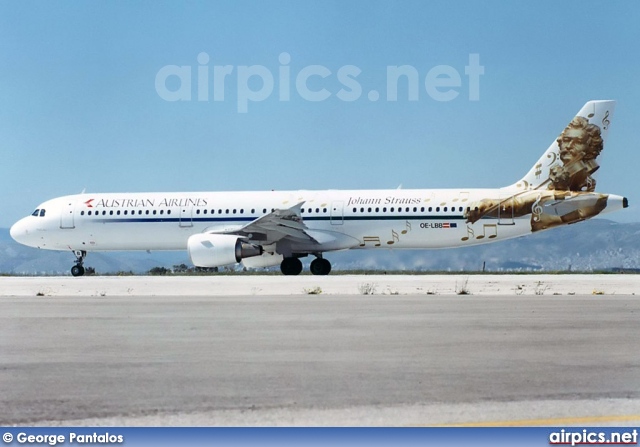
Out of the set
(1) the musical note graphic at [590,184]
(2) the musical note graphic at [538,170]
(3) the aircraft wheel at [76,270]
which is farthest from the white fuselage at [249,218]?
(1) the musical note graphic at [590,184]

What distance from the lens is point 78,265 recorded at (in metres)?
37.8

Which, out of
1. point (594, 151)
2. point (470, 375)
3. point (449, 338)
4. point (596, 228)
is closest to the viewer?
point (470, 375)

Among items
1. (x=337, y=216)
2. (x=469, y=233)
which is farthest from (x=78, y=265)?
(x=469, y=233)

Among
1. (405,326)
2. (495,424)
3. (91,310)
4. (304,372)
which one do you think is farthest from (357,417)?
(91,310)

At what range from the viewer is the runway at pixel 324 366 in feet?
22.8

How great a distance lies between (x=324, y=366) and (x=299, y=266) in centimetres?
2565

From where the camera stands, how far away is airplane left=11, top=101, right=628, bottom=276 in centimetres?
3203

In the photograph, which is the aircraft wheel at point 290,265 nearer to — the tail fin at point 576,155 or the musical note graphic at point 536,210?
the tail fin at point 576,155

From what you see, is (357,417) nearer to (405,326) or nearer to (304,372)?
(304,372)

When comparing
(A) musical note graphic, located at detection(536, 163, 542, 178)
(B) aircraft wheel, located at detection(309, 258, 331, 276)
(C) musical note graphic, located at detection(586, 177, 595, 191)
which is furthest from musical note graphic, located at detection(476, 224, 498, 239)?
(B) aircraft wheel, located at detection(309, 258, 331, 276)

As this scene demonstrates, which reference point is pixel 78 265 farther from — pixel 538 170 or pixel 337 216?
pixel 538 170

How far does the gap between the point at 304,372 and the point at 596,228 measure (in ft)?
206

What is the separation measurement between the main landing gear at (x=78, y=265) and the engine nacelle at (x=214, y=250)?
7.90m

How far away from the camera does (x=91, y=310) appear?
16344mm
